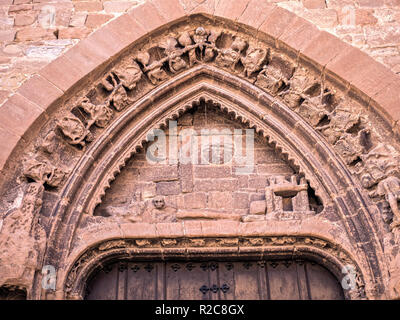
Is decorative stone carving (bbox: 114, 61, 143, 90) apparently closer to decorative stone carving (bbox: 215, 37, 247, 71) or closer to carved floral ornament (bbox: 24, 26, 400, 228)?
carved floral ornament (bbox: 24, 26, 400, 228)

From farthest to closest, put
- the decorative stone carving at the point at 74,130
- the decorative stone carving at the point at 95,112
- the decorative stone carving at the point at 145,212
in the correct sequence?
1. the decorative stone carving at the point at 95,112
2. the decorative stone carving at the point at 74,130
3. the decorative stone carving at the point at 145,212

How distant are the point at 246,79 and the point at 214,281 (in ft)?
7.24

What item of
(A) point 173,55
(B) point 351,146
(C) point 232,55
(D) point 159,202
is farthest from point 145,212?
(B) point 351,146

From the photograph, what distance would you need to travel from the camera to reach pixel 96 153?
6.57 m

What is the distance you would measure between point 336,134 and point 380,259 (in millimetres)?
1358

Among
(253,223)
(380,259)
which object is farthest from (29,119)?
(380,259)

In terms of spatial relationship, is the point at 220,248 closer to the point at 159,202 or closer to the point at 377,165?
the point at 159,202

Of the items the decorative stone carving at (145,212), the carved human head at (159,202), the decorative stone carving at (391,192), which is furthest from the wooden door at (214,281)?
the decorative stone carving at (391,192)

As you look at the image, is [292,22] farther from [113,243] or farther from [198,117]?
[113,243]

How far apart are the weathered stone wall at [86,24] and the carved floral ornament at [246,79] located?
498 mm

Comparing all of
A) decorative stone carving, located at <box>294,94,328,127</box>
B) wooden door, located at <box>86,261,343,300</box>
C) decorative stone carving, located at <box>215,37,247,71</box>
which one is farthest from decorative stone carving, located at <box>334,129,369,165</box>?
decorative stone carving, located at <box>215,37,247,71</box>

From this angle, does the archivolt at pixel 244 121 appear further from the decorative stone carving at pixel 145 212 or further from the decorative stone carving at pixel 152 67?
the decorative stone carving at pixel 145 212

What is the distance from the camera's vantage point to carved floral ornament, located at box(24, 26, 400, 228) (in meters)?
6.28

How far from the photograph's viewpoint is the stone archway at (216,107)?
6.05m
